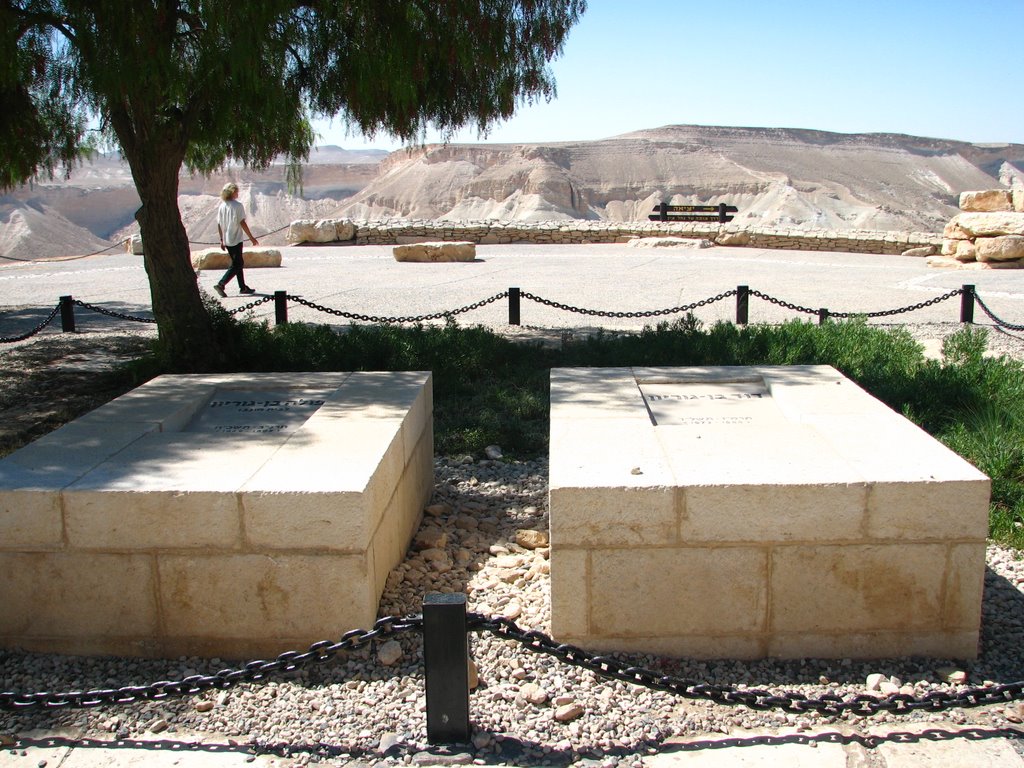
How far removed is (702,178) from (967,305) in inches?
2662

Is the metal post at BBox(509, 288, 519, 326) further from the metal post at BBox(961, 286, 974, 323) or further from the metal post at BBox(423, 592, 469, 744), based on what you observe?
the metal post at BBox(423, 592, 469, 744)

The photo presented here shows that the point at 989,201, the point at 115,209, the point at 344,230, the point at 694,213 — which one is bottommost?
the point at 344,230

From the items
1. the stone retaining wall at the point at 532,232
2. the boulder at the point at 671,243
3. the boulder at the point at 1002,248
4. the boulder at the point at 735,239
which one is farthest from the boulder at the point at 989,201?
the boulder at the point at 671,243

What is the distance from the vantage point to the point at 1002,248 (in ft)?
56.6

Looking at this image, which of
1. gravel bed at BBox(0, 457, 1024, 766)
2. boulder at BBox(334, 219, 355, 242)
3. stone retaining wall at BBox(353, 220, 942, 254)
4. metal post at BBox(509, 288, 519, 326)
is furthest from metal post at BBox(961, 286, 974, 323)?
boulder at BBox(334, 219, 355, 242)

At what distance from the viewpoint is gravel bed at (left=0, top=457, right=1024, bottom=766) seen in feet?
10.4

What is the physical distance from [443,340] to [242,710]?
524 centimetres

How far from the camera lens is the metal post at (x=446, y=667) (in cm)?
296

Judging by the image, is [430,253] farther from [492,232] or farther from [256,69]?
[256,69]

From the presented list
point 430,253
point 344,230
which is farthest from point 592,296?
point 344,230

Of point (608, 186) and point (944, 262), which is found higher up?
point (608, 186)

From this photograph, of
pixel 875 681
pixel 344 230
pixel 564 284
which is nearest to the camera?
pixel 875 681

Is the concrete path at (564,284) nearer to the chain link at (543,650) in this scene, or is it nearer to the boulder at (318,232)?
the boulder at (318,232)

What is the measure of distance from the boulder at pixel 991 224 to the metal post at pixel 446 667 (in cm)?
1719
